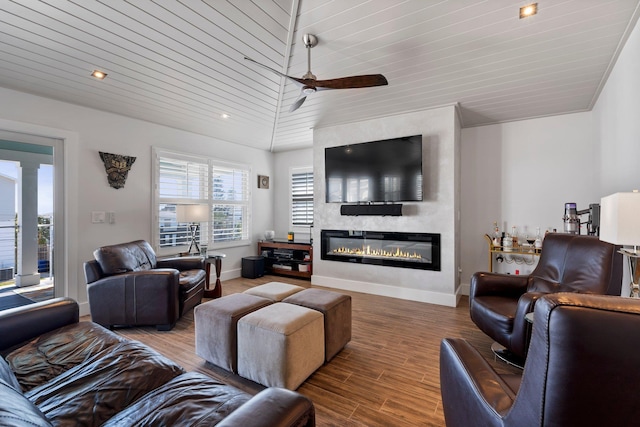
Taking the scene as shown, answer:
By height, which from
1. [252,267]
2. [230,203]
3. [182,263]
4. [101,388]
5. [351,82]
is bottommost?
[252,267]

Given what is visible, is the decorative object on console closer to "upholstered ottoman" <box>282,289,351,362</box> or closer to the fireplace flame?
the fireplace flame

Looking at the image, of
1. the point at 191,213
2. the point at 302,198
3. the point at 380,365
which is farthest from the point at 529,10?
the point at 302,198

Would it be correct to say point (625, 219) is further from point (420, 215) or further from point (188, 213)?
point (188, 213)

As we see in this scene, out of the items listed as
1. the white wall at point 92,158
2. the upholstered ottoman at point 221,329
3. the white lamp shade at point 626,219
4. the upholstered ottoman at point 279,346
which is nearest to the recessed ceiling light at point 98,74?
the white wall at point 92,158

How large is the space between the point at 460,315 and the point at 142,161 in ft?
15.6

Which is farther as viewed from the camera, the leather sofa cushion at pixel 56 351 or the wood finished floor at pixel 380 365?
the wood finished floor at pixel 380 365

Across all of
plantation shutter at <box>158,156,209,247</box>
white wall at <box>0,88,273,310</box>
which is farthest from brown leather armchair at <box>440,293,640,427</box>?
plantation shutter at <box>158,156,209,247</box>

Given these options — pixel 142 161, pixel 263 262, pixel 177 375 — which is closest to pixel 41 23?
pixel 142 161

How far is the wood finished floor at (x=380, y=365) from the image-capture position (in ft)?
5.99

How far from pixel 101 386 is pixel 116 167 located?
10.8 ft

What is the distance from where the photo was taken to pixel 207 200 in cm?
503

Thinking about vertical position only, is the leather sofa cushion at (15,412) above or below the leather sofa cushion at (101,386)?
above

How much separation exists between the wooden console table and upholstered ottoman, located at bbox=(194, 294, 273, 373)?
2.91 metres

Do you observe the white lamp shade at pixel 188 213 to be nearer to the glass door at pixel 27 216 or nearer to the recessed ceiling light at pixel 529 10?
the glass door at pixel 27 216
